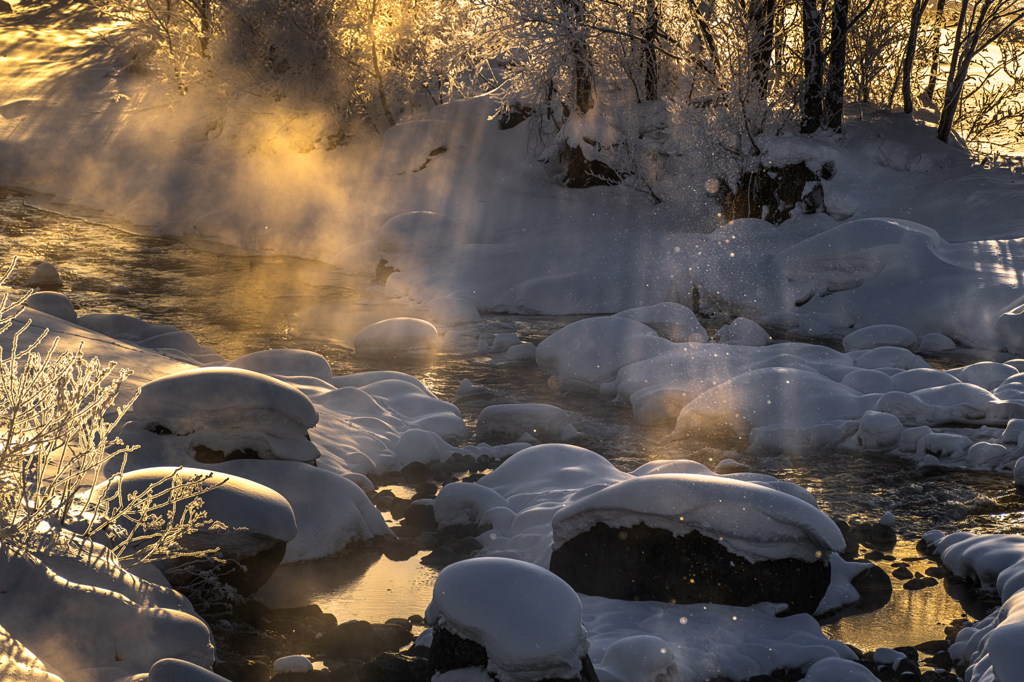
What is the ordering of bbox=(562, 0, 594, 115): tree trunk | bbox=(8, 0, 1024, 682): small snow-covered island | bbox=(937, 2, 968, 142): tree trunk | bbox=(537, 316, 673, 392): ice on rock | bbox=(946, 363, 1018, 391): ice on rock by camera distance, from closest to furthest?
bbox=(8, 0, 1024, 682): small snow-covered island < bbox=(946, 363, 1018, 391): ice on rock < bbox=(537, 316, 673, 392): ice on rock < bbox=(562, 0, 594, 115): tree trunk < bbox=(937, 2, 968, 142): tree trunk

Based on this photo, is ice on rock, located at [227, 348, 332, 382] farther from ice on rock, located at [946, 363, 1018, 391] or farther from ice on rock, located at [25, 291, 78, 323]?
ice on rock, located at [946, 363, 1018, 391]

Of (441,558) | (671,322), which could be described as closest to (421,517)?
(441,558)

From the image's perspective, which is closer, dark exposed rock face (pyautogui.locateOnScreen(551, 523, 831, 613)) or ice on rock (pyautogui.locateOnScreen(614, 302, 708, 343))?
dark exposed rock face (pyautogui.locateOnScreen(551, 523, 831, 613))

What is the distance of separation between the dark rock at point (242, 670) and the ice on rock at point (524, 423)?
367cm

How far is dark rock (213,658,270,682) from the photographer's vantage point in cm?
393

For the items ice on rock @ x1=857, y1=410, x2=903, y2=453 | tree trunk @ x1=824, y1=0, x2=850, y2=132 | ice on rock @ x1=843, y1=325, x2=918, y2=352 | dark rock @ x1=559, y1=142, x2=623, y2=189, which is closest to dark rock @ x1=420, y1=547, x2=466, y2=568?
ice on rock @ x1=857, y1=410, x2=903, y2=453

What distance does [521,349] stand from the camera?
10.5 m

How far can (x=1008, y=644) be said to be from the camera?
3.27m

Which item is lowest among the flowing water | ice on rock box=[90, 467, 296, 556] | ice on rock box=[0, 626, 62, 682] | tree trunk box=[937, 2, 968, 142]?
the flowing water

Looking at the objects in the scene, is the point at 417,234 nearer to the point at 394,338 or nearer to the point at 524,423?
the point at 394,338

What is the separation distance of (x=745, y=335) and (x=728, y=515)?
6.38 meters

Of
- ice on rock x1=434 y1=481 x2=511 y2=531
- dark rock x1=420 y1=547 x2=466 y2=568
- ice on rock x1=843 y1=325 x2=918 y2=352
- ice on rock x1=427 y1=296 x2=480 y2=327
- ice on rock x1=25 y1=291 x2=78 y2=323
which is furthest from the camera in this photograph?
ice on rock x1=427 y1=296 x2=480 y2=327

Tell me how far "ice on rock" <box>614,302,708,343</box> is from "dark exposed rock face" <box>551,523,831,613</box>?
619 centimetres

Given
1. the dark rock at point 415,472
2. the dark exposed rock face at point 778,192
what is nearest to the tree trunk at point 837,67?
the dark exposed rock face at point 778,192
